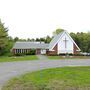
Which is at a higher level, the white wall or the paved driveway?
the white wall

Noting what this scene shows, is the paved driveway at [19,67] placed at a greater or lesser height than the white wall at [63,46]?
lesser

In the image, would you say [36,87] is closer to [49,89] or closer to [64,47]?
[49,89]

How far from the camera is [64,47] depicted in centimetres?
5972

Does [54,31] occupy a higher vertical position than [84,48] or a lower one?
higher

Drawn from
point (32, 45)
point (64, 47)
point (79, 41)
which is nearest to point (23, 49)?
point (32, 45)

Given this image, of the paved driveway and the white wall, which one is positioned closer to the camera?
the paved driveway

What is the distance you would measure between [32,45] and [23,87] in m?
55.3

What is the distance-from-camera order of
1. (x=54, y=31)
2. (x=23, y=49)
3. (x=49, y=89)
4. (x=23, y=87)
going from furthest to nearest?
(x=54, y=31) → (x=23, y=49) → (x=23, y=87) → (x=49, y=89)

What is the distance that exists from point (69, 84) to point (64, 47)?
45224 millimetres

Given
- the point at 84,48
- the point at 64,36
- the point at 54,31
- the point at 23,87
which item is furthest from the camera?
the point at 54,31

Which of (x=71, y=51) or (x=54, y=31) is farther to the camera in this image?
(x=54, y=31)

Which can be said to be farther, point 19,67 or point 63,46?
point 63,46

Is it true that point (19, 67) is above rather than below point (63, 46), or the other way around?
below

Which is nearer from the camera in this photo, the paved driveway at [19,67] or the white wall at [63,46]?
the paved driveway at [19,67]
